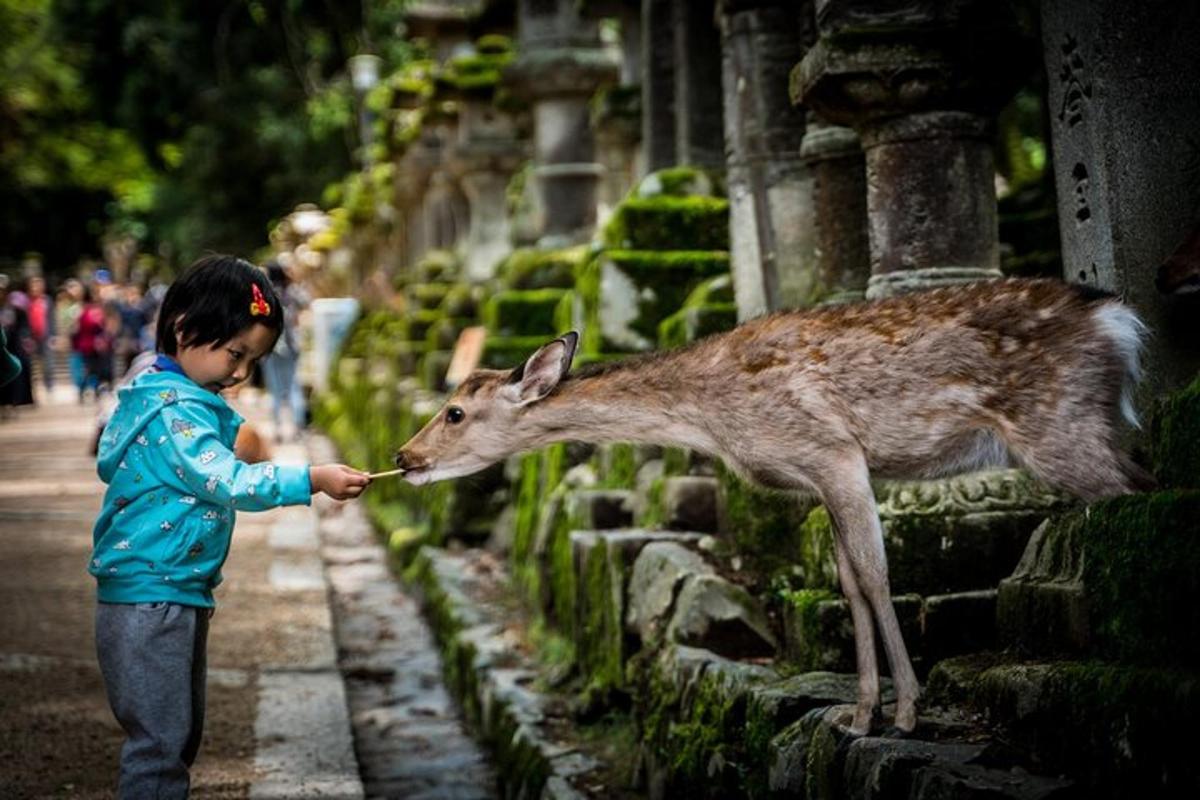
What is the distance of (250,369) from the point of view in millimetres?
4605

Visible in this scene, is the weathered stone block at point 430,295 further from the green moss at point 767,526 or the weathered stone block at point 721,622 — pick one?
the weathered stone block at point 721,622

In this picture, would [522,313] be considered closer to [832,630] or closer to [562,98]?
[562,98]

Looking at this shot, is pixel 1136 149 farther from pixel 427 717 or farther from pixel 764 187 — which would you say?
pixel 427 717

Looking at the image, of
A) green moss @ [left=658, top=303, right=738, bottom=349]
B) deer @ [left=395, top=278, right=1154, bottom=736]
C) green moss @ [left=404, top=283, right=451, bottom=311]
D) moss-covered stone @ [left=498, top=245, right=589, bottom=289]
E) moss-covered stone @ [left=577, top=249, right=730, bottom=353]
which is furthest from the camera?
green moss @ [left=404, top=283, right=451, bottom=311]

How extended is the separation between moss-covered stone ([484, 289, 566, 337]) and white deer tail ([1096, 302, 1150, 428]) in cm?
733

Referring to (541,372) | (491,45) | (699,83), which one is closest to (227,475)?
(541,372)

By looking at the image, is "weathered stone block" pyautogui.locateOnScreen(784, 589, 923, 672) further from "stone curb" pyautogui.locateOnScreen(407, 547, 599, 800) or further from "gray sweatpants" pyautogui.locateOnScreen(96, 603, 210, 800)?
"gray sweatpants" pyautogui.locateOnScreen(96, 603, 210, 800)

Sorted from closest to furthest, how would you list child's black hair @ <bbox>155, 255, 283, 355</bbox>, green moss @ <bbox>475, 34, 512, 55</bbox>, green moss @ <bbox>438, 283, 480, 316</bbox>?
child's black hair @ <bbox>155, 255, 283, 355</bbox> → green moss @ <bbox>438, 283, 480, 316</bbox> → green moss @ <bbox>475, 34, 512, 55</bbox>

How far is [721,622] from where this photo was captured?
580cm

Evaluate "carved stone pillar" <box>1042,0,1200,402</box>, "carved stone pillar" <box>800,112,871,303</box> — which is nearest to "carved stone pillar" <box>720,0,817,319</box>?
"carved stone pillar" <box>800,112,871,303</box>

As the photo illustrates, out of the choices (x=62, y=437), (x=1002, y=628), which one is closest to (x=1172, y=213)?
(x=1002, y=628)

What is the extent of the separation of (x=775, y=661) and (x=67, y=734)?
304 cm

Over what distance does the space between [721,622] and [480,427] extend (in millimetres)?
1399

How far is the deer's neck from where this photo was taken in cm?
479
